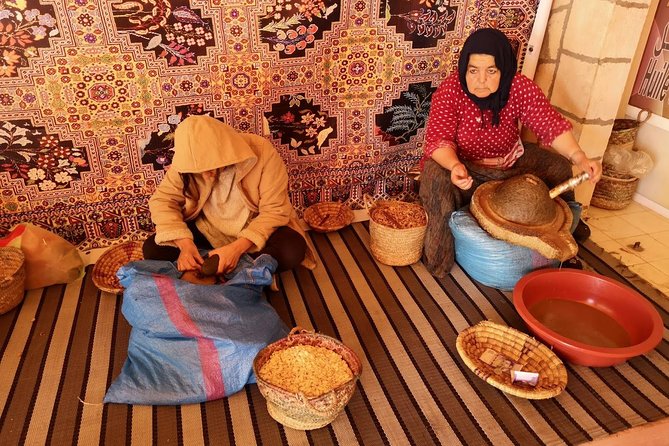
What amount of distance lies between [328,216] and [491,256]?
0.95 metres

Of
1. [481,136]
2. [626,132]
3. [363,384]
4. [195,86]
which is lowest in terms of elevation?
[363,384]

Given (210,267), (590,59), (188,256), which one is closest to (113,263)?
(188,256)

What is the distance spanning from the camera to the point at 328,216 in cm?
289

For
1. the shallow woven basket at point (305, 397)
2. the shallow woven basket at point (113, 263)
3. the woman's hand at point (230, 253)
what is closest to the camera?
the shallow woven basket at point (305, 397)

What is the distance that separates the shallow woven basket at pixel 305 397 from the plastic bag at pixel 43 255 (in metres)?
1.24

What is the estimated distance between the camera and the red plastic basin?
188 cm

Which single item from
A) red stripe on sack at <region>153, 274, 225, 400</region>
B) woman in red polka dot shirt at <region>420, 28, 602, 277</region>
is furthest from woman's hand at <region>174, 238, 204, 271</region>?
woman in red polka dot shirt at <region>420, 28, 602, 277</region>

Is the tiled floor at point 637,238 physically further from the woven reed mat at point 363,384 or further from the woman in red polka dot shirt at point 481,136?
the woman in red polka dot shirt at point 481,136

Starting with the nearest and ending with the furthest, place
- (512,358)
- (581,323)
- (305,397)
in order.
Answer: (305,397) → (512,358) → (581,323)

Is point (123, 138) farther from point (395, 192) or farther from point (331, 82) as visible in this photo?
point (395, 192)

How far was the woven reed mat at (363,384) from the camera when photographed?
1737 mm

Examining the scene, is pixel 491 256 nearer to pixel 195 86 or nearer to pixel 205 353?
pixel 205 353

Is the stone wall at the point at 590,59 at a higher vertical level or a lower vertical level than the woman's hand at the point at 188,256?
higher

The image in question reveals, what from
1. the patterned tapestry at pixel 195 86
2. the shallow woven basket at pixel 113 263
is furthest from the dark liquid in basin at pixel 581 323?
the shallow woven basket at pixel 113 263
